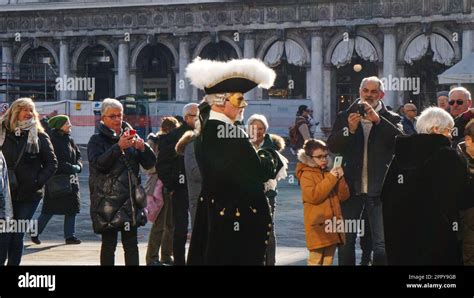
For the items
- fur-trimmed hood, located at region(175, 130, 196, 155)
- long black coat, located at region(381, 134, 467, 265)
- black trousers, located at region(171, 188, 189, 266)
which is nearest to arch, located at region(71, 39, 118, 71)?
black trousers, located at region(171, 188, 189, 266)

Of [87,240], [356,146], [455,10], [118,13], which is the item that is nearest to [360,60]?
[455,10]

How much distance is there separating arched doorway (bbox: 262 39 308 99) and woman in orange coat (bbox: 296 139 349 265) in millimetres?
39804

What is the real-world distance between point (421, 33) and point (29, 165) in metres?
37.6

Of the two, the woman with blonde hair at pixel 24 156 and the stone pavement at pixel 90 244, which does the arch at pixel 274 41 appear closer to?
the stone pavement at pixel 90 244

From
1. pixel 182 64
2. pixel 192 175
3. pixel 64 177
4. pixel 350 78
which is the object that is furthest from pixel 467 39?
pixel 192 175

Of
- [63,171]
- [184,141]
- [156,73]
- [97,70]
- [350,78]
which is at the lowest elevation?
[63,171]

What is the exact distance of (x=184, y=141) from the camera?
1147 cm

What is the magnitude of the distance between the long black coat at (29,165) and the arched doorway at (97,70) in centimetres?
4459

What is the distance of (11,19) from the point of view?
57.0 metres

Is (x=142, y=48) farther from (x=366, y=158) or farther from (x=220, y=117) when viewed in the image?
(x=220, y=117)

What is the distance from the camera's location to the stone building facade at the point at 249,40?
4719 centimetres

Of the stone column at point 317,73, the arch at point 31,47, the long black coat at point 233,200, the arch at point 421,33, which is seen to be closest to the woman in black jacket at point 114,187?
the long black coat at point 233,200

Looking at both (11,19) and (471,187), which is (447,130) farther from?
(11,19)

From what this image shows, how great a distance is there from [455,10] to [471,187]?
37822 mm
